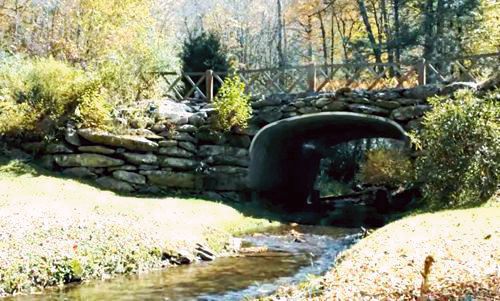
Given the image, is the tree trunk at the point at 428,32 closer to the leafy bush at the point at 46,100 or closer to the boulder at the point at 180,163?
the boulder at the point at 180,163

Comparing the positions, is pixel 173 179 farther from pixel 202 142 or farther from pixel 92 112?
pixel 92 112

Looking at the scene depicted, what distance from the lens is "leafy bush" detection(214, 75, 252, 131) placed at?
18000mm

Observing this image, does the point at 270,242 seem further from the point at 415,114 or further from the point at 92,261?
the point at 415,114

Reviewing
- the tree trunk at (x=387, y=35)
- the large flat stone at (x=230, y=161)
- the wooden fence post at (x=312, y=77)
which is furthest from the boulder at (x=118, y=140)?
the tree trunk at (x=387, y=35)

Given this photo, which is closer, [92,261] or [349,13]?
[92,261]

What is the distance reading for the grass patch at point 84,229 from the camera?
902 centimetres

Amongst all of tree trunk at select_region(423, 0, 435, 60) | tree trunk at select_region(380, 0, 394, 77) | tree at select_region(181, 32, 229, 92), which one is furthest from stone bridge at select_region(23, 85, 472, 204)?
tree trunk at select_region(380, 0, 394, 77)

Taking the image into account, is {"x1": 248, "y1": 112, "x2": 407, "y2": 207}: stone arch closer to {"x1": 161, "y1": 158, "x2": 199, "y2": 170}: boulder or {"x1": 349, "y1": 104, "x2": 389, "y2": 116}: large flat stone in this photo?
{"x1": 349, "y1": 104, "x2": 389, "y2": 116}: large flat stone

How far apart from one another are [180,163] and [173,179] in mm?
526

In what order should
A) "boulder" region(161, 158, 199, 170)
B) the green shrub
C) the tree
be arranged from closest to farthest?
the green shrub
"boulder" region(161, 158, 199, 170)
the tree

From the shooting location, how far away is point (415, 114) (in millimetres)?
16969

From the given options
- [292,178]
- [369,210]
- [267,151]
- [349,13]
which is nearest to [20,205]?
[267,151]

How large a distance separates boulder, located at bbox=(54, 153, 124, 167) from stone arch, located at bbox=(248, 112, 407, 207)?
4.23 m

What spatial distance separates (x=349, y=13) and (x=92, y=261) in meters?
29.0
